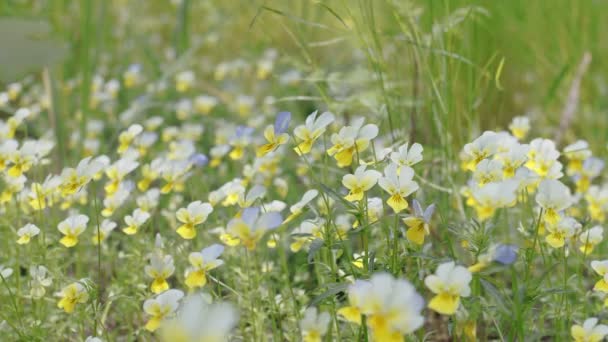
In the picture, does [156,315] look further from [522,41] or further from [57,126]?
[522,41]

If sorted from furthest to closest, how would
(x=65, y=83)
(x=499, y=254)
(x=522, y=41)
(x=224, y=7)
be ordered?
(x=224, y=7)
(x=65, y=83)
(x=522, y=41)
(x=499, y=254)

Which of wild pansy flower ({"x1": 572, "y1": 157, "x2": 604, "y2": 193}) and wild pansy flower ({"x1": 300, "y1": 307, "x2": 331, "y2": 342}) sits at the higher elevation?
wild pansy flower ({"x1": 300, "y1": 307, "x2": 331, "y2": 342})

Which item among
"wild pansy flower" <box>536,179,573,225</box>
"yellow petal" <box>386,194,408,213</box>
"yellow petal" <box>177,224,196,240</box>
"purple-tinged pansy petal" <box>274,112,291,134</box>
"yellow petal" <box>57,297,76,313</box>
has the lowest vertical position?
"yellow petal" <box>57,297,76,313</box>

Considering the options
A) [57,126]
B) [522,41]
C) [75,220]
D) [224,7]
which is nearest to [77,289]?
[75,220]

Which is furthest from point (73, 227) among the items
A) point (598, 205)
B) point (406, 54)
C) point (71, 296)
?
point (406, 54)

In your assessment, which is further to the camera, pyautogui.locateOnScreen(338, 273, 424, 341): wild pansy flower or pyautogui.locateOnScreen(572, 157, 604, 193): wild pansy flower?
pyautogui.locateOnScreen(572, 157, 604, 193): wild pansy flower

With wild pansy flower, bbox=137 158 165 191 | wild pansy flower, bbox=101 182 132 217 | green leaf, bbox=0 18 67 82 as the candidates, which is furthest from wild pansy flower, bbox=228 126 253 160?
green leaf, bbox=0 18 67 82

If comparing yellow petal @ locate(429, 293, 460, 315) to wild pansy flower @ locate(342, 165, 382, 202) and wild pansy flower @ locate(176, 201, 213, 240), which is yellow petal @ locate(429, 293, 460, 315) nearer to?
wild pansy flower @ locate(342, 165, 382, 202)
